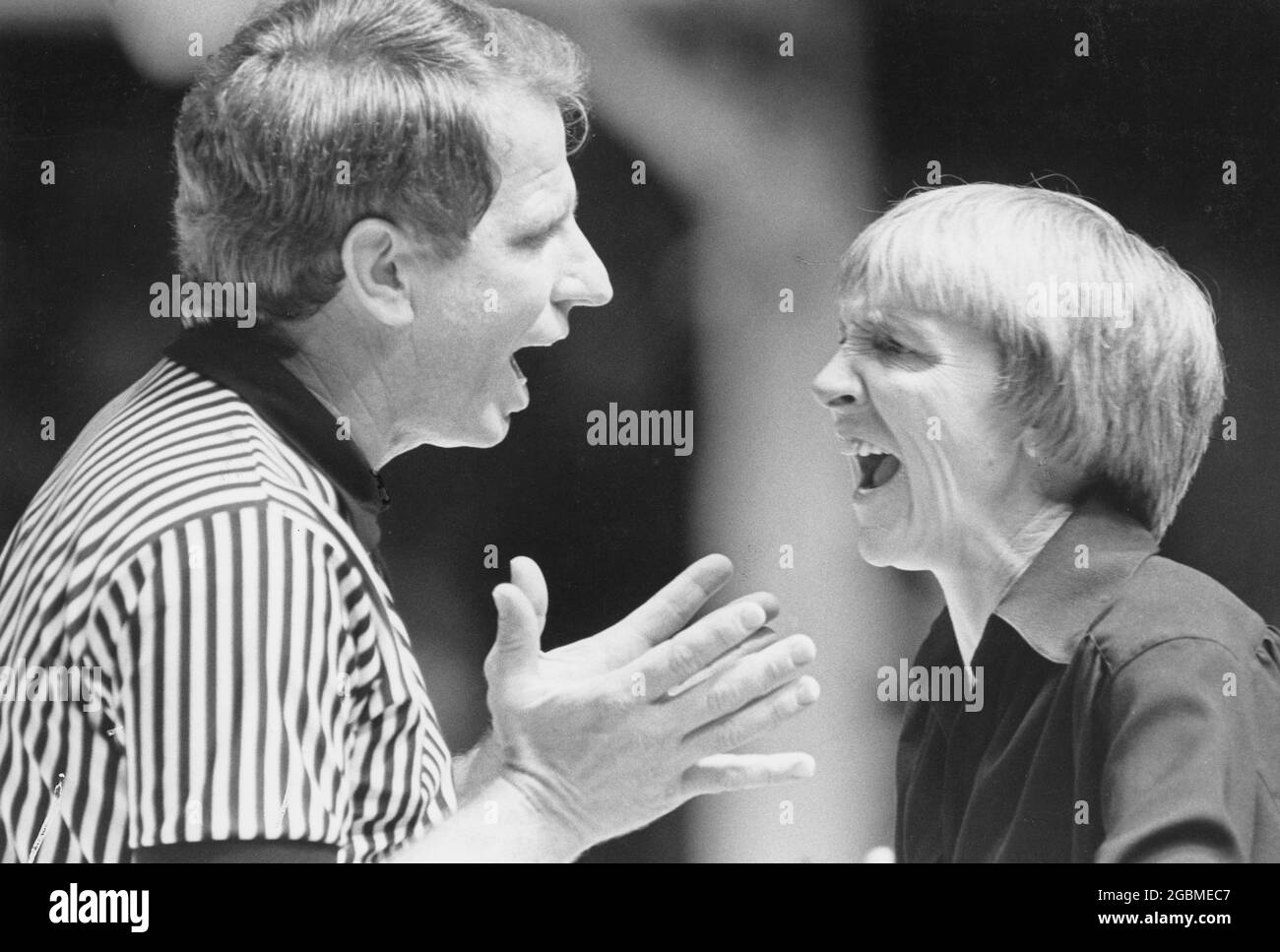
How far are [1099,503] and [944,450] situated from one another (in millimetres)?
359

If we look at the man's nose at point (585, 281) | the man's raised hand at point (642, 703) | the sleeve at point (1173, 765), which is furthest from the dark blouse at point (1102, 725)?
the man's nose at point (585, 281)

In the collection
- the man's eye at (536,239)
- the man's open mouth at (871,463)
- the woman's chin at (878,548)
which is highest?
the man's eye at (536,239)

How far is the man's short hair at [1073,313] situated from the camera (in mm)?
3434

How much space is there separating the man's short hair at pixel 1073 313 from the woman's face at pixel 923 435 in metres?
0.05

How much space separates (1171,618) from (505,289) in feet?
5.25

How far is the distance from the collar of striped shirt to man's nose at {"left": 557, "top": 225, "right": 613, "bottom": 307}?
62cm

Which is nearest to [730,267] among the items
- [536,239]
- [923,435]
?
[536,239]

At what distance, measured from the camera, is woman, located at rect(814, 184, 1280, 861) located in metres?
3.34

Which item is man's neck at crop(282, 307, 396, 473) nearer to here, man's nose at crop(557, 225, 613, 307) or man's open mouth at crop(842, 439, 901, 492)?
man's nose at crop(557, 225, 613, 307)

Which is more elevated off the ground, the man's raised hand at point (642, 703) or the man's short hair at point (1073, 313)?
the man's short hair at point (1073, 313)

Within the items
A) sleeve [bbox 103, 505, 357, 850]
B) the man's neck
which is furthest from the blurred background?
sleeve [bbox 103, 505, 357, 850]

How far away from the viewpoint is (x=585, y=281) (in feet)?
11.7

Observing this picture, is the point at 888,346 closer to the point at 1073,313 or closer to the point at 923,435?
the point at 923,435

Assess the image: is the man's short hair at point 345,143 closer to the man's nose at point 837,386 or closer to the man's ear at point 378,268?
the man's ear at point 378,268
